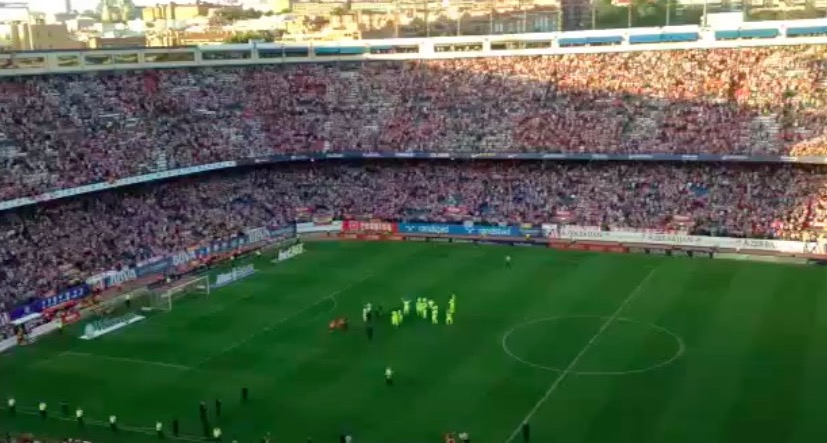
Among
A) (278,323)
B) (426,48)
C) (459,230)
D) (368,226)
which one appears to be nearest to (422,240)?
(459,230)

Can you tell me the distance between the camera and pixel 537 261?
152 ft

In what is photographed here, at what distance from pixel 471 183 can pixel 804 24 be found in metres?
21.3

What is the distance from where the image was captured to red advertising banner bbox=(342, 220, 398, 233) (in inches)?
2125

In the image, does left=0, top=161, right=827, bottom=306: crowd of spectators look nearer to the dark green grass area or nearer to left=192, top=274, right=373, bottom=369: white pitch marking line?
the dark green grass area

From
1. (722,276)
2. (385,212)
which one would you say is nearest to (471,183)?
(385,212)

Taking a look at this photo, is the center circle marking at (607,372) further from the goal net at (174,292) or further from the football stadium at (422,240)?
the goal net at (174,292)

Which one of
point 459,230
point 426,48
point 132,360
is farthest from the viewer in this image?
point 426,48

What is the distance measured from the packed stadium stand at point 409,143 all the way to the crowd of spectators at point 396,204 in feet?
0.34

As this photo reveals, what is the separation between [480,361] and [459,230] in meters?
21.6

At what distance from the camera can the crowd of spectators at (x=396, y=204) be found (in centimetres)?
4400

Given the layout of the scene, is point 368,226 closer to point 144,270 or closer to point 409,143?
point 409,143

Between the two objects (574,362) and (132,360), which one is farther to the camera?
(132,360)

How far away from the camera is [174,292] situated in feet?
138

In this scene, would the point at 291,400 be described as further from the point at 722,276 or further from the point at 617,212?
the point at 617,212
